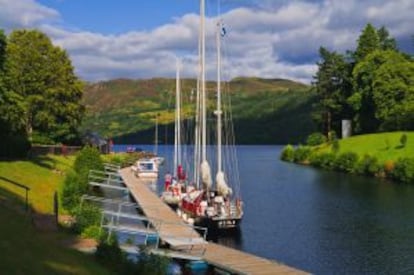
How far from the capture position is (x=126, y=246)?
108 ft

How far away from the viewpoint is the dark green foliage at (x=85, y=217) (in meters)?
34.5

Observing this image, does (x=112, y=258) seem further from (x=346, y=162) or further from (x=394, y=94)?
(x=394, y=94)

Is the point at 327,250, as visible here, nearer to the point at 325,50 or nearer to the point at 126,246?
the point at 126,246

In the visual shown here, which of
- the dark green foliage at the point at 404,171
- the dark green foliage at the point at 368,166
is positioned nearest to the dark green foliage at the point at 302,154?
the dark green foliage at the point at 368,166

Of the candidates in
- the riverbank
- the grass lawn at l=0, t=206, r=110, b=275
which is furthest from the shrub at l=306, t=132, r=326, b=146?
the grass lawn at l=0, t=206, r=110, b=275

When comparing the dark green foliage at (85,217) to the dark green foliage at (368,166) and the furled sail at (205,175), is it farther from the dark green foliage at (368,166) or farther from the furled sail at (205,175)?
the dark green foliage at (368,166)

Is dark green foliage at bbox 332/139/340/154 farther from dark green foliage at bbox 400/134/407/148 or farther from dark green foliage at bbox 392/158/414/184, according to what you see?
dark green foliage at bbox 392/158/414/184

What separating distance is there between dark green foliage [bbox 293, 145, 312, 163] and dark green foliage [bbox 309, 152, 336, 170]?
5.51 meters

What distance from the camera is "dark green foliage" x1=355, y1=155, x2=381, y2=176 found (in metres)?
100

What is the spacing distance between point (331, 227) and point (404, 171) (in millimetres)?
45198

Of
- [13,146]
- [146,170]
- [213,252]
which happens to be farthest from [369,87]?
[213,252]

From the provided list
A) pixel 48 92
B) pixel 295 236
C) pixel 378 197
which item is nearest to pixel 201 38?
pixel 295 236

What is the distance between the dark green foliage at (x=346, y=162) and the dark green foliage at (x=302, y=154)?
20628mm

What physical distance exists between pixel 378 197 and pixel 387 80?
51740 mm
